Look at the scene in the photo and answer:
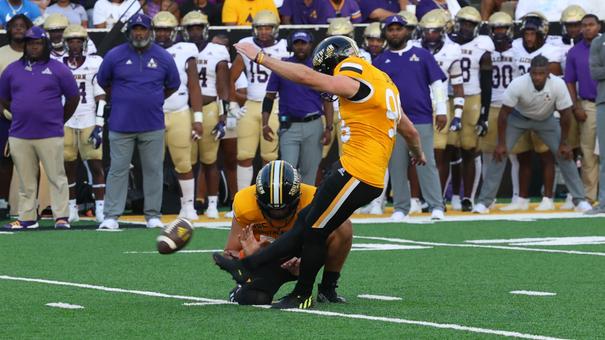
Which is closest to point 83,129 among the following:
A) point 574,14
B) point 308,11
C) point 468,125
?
point 308,11

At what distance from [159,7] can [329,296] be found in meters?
9.97

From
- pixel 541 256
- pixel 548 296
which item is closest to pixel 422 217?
pixel 541 256

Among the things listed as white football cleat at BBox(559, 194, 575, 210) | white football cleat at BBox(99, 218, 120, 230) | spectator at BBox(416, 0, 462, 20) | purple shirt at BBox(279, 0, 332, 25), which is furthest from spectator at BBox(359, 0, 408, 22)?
white football cleat at BBox(99, 218, 120, 230)

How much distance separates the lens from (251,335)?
7.04 metres

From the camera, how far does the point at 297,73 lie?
7.75 metres

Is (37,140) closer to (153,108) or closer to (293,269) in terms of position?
(153,108)

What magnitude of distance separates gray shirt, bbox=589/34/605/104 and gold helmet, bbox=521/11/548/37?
129 centimetres

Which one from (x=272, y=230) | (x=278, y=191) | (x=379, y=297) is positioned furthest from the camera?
(x=379, y=297)

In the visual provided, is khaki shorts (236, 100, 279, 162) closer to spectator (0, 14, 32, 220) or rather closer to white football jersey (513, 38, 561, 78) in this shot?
spectator (0, 14, 32, 220)

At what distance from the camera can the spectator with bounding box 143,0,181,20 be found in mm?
17797

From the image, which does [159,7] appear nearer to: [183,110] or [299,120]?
[183,110]

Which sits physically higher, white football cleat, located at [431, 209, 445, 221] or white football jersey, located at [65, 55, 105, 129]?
white football jersey, located at [65, 55, 105, 129]

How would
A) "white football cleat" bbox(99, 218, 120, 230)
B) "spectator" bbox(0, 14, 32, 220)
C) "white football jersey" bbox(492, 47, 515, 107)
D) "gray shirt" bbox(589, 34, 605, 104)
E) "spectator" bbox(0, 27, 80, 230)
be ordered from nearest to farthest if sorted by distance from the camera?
"spectator" bbox(0, 27, 80, 230), "white football cleat" bbox(99, 218, 120, 230), "spectator" bbox(0, 14, 32, 220), "gray shirt" bbox(589, 34, 605, 104), "white football jersey" bbox(492, 47, 515, 107)

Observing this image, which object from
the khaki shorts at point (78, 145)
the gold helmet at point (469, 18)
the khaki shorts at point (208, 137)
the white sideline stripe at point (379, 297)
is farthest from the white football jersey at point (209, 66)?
the white sideline stripe at point (379, 297)
